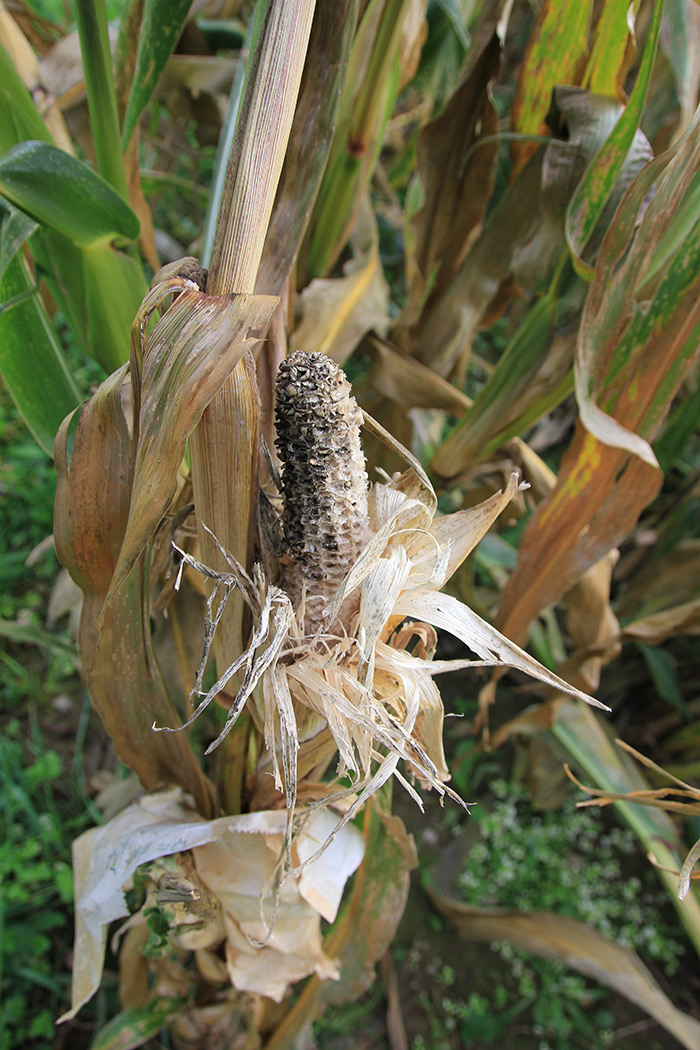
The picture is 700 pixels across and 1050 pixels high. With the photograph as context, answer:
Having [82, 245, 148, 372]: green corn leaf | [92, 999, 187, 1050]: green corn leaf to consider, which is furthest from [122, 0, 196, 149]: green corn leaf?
[92, 999, 187, 1050]: green corn leaf

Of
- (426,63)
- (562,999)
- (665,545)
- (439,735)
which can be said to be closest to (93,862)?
(439,735)

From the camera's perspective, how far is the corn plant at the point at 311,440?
0.40 m

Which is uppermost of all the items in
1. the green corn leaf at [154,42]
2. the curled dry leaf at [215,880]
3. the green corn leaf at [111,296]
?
the green corn leaf at [154,42]

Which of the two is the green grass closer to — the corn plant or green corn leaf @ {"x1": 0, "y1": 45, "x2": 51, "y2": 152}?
the corn plant

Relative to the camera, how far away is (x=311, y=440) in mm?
397

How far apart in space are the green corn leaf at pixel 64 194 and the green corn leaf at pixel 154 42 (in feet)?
0.45

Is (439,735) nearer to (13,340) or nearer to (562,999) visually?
(13,340)

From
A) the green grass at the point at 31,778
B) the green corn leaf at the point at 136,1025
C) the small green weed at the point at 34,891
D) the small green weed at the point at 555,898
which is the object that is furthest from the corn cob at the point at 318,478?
the small green weed at the point at 555,898

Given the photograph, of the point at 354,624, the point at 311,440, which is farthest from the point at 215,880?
the point at 311,440

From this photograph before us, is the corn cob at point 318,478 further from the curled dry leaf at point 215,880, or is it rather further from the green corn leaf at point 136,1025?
the green corn leaf at point 136,1025

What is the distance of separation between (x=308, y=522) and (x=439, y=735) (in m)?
0.18

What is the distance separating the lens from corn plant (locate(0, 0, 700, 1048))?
400 mm

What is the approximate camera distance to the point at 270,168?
39 cm

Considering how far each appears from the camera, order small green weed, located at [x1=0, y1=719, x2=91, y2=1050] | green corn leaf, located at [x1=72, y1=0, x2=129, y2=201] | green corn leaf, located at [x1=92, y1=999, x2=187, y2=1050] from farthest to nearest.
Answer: small green weed, located at [x1=0, y1=719, x2=91, y2=1050]
green corn leaf, located at [x1=92, y1=999, x2=187, y2=1050]
green corn leaf, located at [x1=72, y1=0, x2=129, y2=201]
